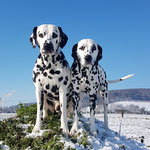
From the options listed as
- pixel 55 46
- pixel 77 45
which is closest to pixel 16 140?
pixel 55 46

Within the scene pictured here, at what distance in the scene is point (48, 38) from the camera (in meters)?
5.12

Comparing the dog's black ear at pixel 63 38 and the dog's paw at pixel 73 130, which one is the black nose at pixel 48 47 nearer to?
the dog's black ear at pixel 63 38

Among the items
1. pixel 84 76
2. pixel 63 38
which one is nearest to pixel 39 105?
pixel 84 76

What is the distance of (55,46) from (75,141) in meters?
2.24

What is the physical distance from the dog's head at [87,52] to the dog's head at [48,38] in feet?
1.22

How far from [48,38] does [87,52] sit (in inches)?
38.8

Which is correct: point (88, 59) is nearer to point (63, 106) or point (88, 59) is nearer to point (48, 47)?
point (48, 47)

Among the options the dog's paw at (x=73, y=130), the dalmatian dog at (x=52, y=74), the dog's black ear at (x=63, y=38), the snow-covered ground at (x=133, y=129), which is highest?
the dog's black ear at (x=63, y=38)

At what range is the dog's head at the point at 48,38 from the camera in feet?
16.5

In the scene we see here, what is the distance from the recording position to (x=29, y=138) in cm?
517

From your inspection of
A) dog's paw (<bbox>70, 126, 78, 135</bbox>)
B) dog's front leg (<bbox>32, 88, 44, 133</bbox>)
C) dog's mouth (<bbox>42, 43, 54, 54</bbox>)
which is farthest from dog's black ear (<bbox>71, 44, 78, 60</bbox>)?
dog's paw (<bbox>70, 126, 78, 135</bbox>)

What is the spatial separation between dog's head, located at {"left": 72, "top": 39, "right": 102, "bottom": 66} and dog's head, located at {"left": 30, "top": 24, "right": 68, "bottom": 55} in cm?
37

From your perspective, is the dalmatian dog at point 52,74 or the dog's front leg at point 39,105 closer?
the dalmatian dog at point 52,74

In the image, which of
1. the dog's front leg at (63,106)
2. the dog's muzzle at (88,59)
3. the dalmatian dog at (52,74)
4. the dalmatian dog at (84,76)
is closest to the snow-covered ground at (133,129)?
the dalmatian dog at (84,76)
